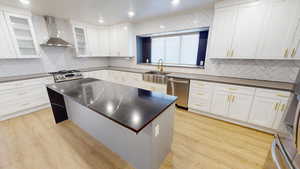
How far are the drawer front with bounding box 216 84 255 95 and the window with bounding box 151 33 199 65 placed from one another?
4.08 feet

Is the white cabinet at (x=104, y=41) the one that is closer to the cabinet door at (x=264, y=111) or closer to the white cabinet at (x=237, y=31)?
the white cabinet at (x=237, y=31)

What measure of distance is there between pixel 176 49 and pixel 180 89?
1.49 meters

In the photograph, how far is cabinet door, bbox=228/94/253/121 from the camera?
2.23m

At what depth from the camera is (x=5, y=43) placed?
2.58 metres

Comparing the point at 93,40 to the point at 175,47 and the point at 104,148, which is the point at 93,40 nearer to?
the point at 175,47

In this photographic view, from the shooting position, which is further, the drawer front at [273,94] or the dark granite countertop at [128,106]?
the drawer front at [273,94]

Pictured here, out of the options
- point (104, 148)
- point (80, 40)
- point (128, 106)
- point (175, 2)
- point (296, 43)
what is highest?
point (175, 2)

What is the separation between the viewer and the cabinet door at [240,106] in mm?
2226

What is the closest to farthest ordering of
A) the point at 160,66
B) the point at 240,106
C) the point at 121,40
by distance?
the point at 240,106
the point at 160,66
the point at 121,40

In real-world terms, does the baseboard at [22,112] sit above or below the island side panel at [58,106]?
below

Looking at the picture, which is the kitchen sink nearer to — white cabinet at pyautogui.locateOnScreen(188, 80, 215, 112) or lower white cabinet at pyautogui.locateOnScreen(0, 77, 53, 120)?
white cabinet at pyautogui.locateOnScreen(188, 80, 215, 112)

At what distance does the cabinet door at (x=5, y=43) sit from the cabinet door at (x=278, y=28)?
5.37 m

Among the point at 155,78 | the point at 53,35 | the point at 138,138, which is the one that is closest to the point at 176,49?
the point at 155,78

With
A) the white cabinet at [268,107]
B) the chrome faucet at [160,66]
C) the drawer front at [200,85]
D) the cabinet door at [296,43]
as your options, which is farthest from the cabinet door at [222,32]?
the chrome faucet at [160,66]
